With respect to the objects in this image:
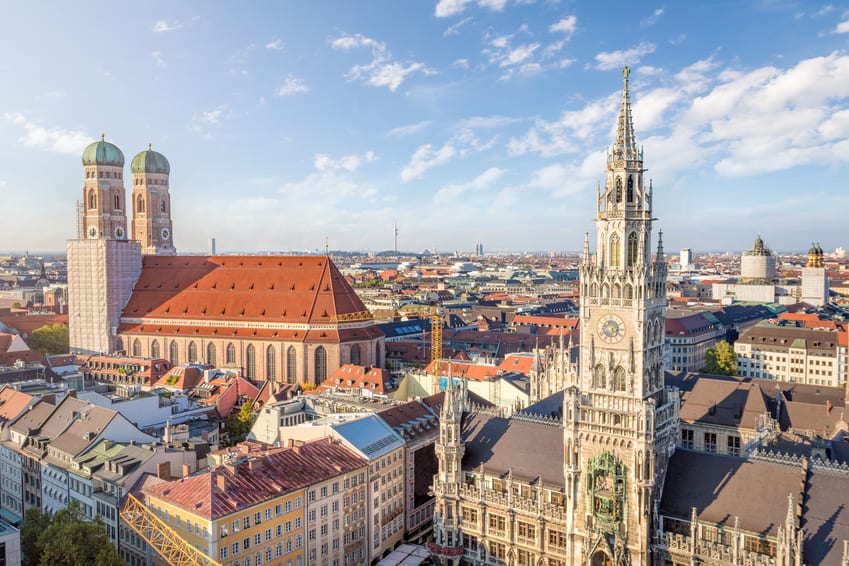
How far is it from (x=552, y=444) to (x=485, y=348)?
9500 cm

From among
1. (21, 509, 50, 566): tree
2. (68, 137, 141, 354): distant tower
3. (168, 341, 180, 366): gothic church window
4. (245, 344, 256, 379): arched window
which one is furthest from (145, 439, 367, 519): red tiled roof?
(68, 137, 141, 354): distant tower

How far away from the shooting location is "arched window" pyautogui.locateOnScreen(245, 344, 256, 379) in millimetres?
140250

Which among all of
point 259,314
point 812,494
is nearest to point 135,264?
point 259,314

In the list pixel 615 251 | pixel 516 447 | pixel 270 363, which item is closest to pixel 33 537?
pixel 516 447

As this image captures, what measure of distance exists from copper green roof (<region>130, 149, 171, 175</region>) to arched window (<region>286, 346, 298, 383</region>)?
218ft

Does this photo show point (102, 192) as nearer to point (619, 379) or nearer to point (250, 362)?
point (250, 362)

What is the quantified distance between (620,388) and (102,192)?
138 metres

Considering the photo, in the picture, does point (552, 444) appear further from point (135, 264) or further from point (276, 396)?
point (135, 264)

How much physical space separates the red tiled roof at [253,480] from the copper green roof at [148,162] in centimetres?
12433

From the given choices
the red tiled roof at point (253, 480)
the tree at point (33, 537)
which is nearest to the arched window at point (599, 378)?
the red tiled roof at point (253, 480)

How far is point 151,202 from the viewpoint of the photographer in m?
173

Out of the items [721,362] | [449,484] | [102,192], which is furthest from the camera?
[102,192]

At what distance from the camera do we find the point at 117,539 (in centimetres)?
6544

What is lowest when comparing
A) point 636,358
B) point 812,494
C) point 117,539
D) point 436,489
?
point 117,539
